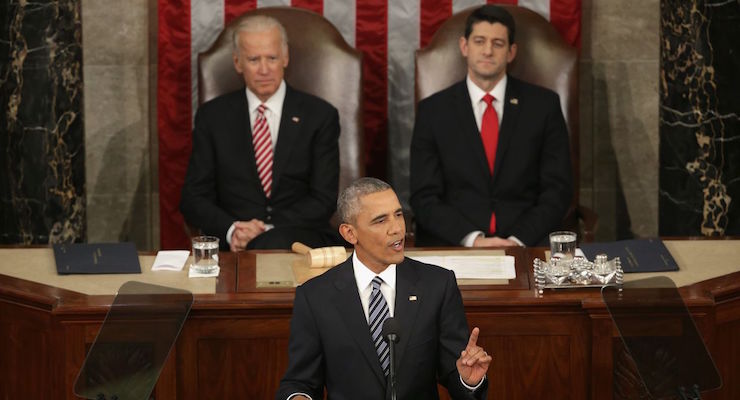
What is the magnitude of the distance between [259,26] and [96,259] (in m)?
1.54

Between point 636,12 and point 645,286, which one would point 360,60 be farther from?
point 645,286

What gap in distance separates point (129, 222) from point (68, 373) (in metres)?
2.66

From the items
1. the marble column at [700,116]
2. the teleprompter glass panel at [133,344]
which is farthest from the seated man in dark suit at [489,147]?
the teleprompter glass panel at [133,344]

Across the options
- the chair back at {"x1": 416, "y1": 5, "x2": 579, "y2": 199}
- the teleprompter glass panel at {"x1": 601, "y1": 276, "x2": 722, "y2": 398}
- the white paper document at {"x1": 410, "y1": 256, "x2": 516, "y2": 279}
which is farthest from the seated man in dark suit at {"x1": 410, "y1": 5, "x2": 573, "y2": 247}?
the teleprompter glass panel at {"x1": 601, "y1": 276, "x2": 722, "y2": 398}

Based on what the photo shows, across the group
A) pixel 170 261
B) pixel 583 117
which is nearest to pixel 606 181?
pixel 583 117

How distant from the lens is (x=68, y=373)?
4223 millimetres

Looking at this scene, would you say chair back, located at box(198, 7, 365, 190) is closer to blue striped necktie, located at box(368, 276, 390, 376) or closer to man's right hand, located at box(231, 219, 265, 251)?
man's right hand, located at box(231, 219, 265, 251)

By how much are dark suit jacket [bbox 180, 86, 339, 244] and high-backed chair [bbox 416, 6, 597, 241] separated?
53 centimetres

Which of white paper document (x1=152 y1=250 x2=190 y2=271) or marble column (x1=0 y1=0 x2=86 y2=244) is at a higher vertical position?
marble column (x1=0 y1=0 x2=86 y2=244)

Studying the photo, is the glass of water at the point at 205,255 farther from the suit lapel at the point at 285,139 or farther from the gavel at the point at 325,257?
the suit lapel at the point at 285,139

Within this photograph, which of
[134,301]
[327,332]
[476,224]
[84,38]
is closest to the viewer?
[327,332]

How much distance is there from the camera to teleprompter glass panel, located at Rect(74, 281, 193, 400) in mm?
3637

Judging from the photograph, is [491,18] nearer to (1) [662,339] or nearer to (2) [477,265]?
(2) [477,265]

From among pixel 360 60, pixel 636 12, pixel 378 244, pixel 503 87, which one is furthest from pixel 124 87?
pixel 378 244
